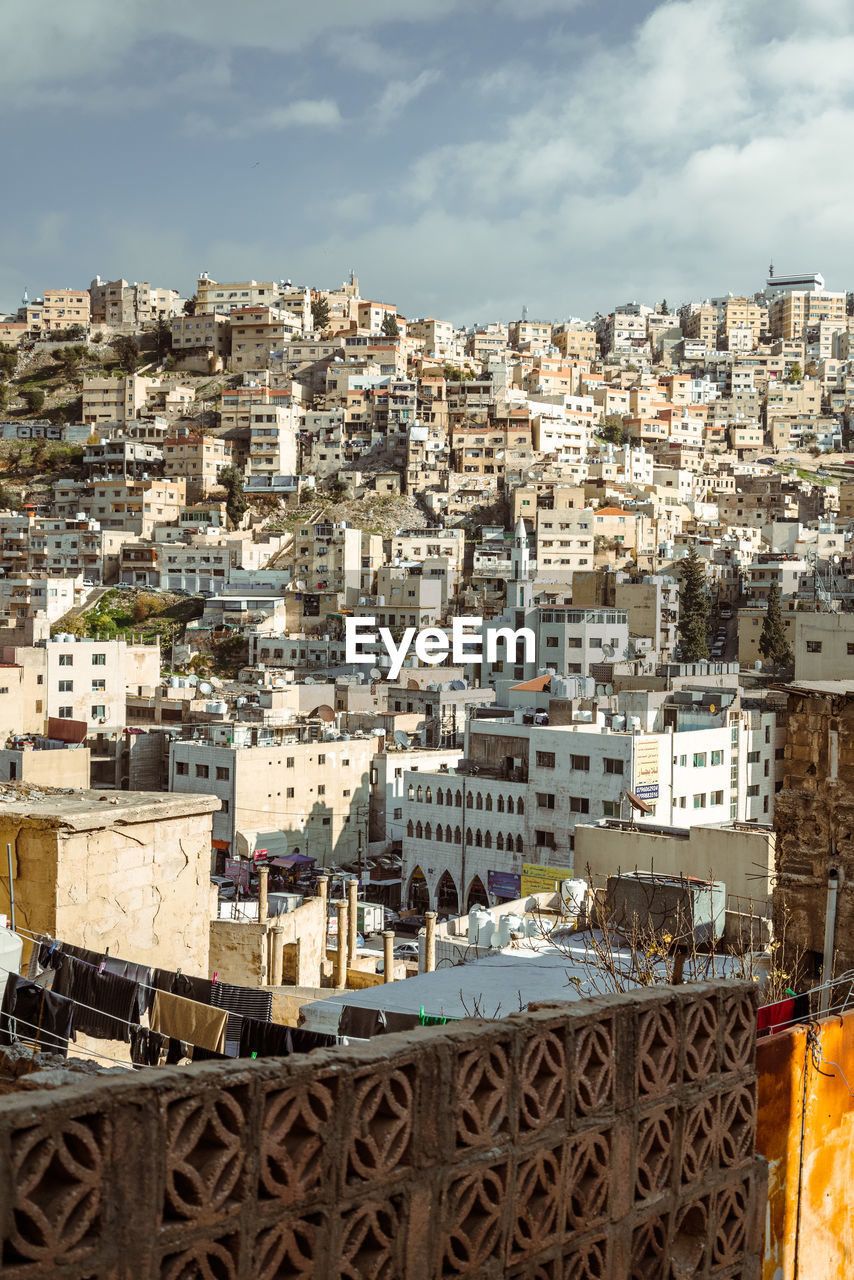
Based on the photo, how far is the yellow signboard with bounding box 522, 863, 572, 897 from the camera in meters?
30.7

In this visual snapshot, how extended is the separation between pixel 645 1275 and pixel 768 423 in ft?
362

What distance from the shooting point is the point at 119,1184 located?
346cm

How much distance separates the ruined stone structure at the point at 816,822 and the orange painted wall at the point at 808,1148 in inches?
194

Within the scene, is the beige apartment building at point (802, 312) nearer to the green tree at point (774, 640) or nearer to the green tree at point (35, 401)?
the green tree at point (35, 401)

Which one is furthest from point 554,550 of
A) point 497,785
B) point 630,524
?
point 497,785

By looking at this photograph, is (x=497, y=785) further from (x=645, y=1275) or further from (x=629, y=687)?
(x=645, y=1275)

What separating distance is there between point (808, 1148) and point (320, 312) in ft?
359

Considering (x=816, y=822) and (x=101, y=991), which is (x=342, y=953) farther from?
(x=101, y=991)

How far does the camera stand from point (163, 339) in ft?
364

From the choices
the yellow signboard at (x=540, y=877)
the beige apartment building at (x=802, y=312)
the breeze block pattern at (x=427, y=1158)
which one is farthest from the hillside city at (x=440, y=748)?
the yellow signboard at (x=540, y=877)

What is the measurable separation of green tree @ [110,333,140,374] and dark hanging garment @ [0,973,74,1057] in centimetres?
10484

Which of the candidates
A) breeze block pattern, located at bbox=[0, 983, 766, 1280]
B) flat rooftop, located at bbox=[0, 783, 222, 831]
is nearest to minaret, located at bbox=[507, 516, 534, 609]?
flat rooftop, located at bbox=[0, 783, 222, 831]

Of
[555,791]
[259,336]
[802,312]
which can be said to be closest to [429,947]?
[555,791]

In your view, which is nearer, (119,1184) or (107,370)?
(119,1184)
